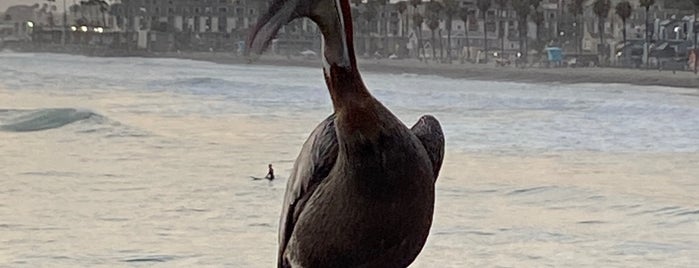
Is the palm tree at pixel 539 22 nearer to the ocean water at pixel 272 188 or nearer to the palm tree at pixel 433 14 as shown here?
the palm tree at pixel 433 14

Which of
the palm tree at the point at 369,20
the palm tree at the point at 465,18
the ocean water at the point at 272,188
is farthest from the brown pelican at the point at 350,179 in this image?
the palm tree at the point at 465,18

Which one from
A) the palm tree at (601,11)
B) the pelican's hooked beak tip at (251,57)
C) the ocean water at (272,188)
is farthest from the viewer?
the palm tree at (601,11)

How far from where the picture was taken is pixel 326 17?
281 centimetres

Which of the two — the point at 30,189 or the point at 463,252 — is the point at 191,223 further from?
the point at 30,189

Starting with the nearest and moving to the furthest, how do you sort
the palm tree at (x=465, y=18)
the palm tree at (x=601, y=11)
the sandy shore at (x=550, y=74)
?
the sandy shore at (x=550, y=74) → the palm tree at (x=601, y=11) → the palm tree at (x=465, y=18)

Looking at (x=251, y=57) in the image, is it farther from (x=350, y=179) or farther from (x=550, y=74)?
(x=550, y=74)

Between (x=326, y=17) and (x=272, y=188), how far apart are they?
886 centimetres

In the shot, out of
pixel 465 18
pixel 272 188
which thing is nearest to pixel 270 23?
pixel 272 188

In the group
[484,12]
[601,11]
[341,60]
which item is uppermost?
[341,60]

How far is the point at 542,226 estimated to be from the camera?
9359 millimetres

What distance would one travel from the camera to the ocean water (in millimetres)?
8047

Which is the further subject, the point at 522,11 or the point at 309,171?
the point at 522,11

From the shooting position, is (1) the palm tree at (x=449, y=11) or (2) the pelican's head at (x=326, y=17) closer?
(2) the pelican's head at (x=326, y=17)

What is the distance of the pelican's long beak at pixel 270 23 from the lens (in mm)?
2689
